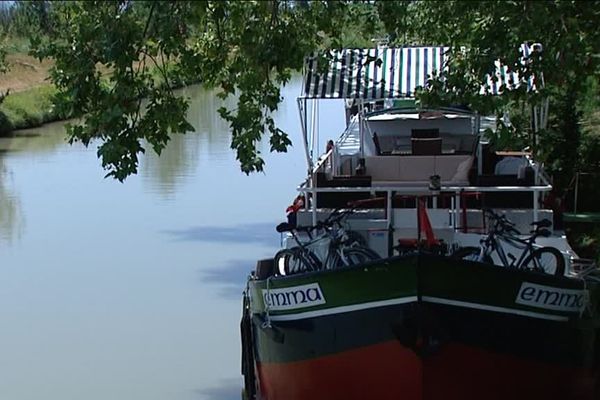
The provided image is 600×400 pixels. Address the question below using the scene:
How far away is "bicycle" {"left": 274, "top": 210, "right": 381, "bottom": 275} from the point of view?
789cm

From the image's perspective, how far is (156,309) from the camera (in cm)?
1305

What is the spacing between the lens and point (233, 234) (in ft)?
56.4

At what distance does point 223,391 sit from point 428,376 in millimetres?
3179

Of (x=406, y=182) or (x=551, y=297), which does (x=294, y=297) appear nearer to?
(x=551, y=297)

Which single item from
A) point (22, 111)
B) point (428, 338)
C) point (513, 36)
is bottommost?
point (428, 338)

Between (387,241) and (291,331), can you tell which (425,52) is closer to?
(387,241)

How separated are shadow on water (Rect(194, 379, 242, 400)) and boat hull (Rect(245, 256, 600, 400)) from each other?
6.63 ft

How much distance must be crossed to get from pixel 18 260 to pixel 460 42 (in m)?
9.38

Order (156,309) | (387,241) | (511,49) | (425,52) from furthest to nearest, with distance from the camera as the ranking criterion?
(156,309) < (425,52) < (387,241) < (511,49)

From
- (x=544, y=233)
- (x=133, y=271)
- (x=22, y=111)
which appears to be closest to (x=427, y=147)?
(x=544, y=233)

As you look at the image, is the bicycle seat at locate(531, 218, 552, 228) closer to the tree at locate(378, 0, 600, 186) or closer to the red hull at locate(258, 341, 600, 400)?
the tree at locate(378, 0, 600, 186)

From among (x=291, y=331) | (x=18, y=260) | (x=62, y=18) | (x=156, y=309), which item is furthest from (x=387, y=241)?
(x=18, y=260)

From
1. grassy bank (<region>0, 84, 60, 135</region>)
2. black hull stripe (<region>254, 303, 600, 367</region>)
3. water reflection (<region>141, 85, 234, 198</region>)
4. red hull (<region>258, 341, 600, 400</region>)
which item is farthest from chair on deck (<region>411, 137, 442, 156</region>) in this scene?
grassy bank (<region>0, 84, 60, 135</region>)

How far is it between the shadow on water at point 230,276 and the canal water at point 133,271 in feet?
0.09
